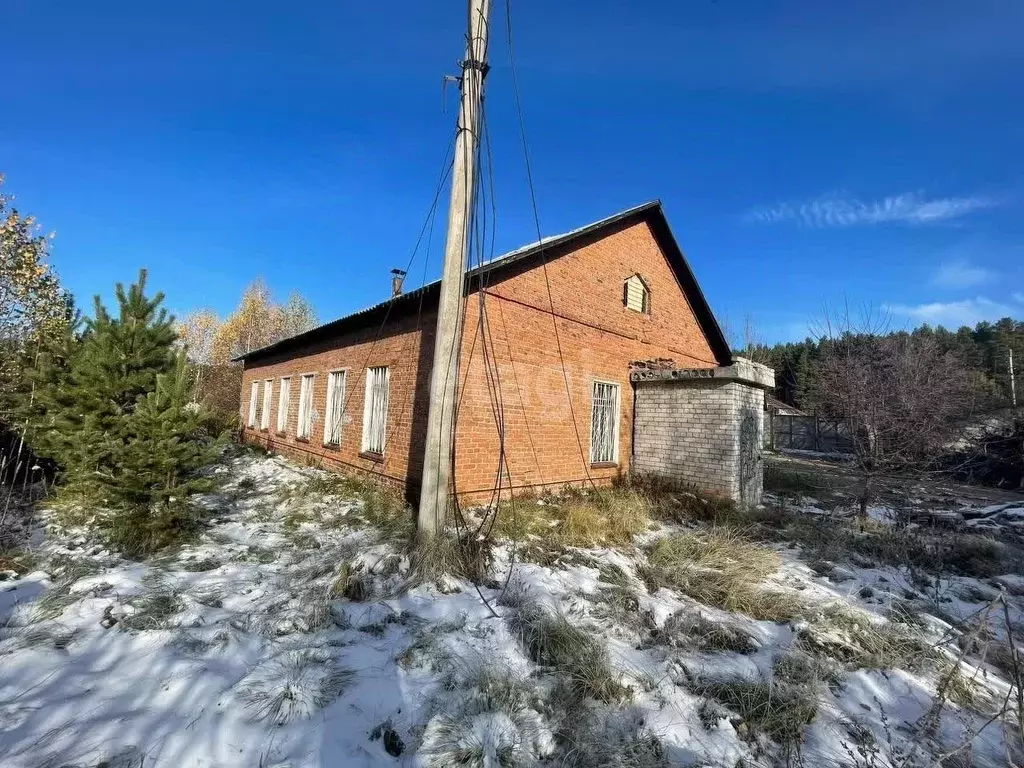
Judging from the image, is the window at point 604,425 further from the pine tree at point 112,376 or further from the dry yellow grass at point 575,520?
the pine tree at point 112,376

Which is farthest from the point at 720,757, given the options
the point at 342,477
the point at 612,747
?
the point at 342,477

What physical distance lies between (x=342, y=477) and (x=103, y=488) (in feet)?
13.1

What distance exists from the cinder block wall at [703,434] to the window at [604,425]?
57cm

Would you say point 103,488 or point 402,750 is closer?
point 402,750

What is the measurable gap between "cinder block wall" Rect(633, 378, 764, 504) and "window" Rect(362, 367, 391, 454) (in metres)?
5.39

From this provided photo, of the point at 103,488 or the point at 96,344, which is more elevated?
the point at 96,344

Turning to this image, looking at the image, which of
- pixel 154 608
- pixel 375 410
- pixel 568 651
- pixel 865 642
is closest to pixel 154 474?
pixel 154 608

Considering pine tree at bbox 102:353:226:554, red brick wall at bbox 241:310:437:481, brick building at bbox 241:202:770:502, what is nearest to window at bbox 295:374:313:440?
brick building at bbox 241:202:770:502

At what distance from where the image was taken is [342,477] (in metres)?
8.95

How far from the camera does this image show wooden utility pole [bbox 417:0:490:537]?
5254mm

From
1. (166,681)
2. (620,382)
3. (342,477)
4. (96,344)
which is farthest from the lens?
(620,382)

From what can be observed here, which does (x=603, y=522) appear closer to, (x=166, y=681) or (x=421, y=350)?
(x=421, y=350)

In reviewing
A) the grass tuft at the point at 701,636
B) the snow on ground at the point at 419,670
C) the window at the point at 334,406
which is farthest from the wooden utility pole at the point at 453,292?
the window at the point at 334,406

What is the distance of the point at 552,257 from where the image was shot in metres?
8.81
